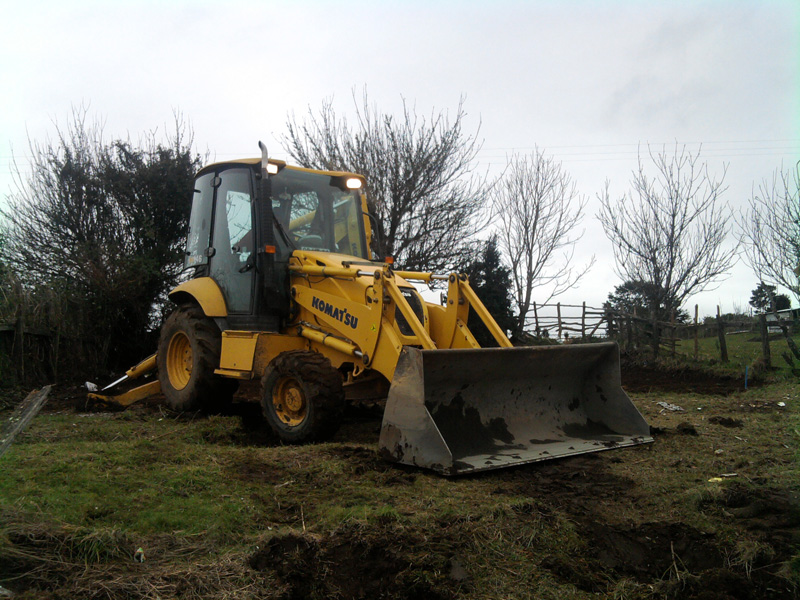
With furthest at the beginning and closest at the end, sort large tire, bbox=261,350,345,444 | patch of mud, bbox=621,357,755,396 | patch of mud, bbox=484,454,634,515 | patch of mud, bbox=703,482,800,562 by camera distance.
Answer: patch of mud, bbox=621,357,755,396 < large tire, bbox=261,350,345,444 < patch of mud, bbox=484,454,634,515 < patch of mud, bbox=703,482,800,562

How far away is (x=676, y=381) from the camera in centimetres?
1246

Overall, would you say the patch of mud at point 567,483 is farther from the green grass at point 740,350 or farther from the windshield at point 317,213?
the green grass at point 740,350

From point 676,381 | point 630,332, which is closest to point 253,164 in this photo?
point 676,381

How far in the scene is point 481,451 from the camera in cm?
484

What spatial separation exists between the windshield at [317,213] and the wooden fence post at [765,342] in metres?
9.32

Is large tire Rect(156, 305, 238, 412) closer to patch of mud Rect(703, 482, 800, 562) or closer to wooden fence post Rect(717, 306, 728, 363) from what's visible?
patch of mud Rect(703, 482, 800, 562)

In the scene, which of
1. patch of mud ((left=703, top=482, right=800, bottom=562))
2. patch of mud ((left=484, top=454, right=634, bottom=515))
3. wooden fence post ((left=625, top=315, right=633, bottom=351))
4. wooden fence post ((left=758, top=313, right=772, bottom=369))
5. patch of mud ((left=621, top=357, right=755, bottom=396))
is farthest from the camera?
wooden fence post ((left=625, top=315, right=633, bottom=351))

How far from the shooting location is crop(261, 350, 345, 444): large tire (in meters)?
5.39

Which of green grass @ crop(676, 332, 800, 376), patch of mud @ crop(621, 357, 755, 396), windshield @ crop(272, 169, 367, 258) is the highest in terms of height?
windshield @ crop(272, 169, 367, 258)

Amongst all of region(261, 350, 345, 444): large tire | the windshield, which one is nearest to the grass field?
region(261, 350, 345, 444): large tire

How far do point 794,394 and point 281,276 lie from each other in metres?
7.69

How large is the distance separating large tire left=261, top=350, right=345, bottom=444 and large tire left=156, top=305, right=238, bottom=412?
128cm

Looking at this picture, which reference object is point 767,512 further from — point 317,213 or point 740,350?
point 740,350

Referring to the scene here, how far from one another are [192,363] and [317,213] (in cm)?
220
